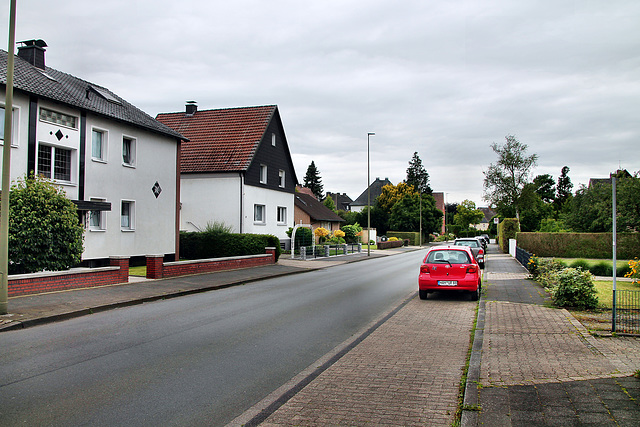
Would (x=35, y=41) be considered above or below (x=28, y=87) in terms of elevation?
above

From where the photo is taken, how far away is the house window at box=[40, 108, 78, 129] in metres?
18.1

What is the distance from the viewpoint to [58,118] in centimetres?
1878

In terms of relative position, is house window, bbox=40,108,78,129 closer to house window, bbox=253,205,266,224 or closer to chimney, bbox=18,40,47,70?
chimney, bbox=18,40,47,70

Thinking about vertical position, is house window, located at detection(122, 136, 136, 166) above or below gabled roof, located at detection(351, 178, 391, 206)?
below

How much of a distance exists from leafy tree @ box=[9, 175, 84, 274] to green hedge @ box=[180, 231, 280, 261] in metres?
11.1

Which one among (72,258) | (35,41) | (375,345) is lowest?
(375,345)

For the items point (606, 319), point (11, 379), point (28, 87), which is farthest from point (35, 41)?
point (606, 319)

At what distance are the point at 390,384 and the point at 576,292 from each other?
7.63m

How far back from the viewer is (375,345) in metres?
7.83

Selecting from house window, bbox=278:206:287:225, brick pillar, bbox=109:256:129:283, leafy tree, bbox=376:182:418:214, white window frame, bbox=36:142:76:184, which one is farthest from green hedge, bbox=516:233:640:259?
leafy tree, bbox=376:182:418:214

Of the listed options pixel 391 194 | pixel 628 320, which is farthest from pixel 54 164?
pixel 391 194

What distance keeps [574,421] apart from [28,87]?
62.0 feet

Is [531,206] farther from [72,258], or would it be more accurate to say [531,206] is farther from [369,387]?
[369,387]

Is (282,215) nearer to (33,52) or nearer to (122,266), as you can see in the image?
(33,52)
